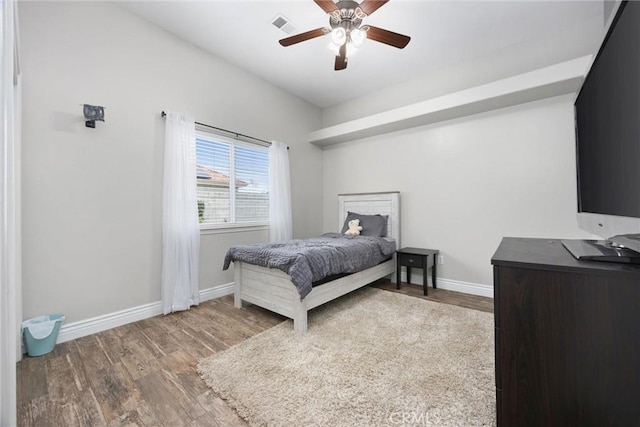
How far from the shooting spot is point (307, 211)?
14.5 ft

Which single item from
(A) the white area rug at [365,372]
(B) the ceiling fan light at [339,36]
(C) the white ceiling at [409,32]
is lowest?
(A) the white area rug at [365,372]

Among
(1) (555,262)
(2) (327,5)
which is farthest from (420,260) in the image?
(2) (327,5)

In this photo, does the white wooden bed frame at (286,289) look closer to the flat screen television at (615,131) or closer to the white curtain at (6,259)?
the white curtain at (6,259)

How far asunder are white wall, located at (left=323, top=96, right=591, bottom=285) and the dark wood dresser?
2.37 meters

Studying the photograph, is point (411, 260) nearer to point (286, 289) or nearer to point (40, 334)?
point (286, 289)

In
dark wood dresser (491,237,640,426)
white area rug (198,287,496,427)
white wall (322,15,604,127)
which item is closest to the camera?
dark wood dresser (491,237,640,426)

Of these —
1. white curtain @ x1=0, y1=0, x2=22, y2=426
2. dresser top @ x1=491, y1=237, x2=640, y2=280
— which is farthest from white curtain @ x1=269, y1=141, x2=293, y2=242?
dresser top @ x1=491, y1=237, x2=640, y2=280

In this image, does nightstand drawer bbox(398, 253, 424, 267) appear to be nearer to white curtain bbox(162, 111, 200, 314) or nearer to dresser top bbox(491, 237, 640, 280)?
dresser top bbox(491, 237, 640, 280)

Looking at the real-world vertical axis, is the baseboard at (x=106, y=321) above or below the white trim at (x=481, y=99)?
below

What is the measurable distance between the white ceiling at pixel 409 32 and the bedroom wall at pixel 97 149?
15.4 inches

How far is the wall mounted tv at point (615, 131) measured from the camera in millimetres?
763

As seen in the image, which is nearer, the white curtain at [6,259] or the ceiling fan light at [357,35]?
the white curtain at [6,259]

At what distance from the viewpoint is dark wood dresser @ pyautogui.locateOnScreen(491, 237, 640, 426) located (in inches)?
29.5

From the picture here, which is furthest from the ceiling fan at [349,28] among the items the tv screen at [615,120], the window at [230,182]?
the window at [230,182]
